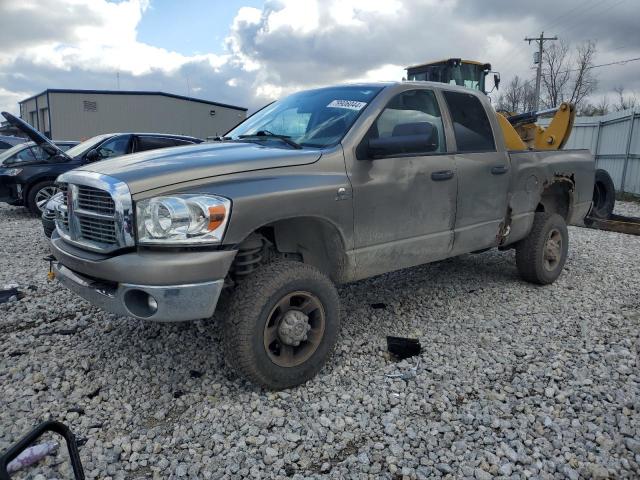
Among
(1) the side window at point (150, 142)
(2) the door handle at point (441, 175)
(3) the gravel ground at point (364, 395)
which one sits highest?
(1) the side window at point (150, 142)

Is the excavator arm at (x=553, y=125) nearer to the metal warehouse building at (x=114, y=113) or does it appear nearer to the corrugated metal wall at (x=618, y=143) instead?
the corrugated metal wall at (x=618, y=143)

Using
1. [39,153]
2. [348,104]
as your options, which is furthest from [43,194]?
[348,104]

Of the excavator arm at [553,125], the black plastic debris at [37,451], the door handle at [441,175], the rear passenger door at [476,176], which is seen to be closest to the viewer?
the black plastic debris at [37,451]

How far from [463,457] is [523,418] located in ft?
1.80

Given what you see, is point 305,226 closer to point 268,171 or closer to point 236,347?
point 268,171

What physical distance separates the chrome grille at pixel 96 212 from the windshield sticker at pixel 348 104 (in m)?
1.78

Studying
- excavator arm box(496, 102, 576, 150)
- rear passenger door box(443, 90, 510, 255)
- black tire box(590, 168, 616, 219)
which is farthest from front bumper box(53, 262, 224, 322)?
black tire box(590, 168, 616, 219)

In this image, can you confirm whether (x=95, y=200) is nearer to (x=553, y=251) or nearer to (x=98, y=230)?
(x=98, y=230)

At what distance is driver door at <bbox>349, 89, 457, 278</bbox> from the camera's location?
3477 millimetres

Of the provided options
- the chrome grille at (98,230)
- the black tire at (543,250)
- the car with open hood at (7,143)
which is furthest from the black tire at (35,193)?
the black tire at (543,250)

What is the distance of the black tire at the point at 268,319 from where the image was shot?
294 centimetres

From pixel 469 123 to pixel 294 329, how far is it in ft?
8.40

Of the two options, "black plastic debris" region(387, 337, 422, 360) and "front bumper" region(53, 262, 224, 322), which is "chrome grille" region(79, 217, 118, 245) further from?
"black plastic debris" region(387, 337, 422, 360)

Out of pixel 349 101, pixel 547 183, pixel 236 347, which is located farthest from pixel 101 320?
pixel 547 183
